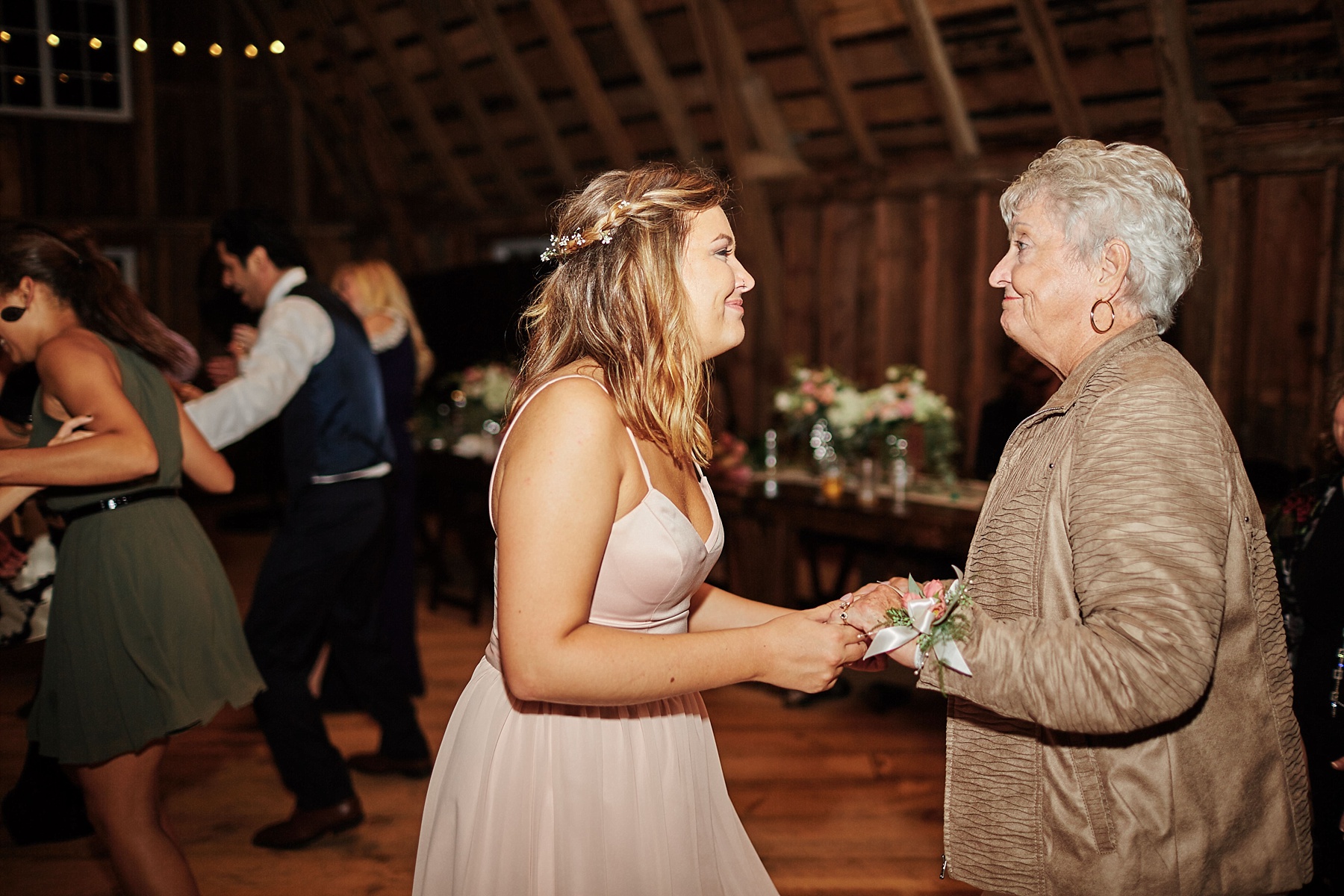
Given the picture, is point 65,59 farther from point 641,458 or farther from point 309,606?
point 641,458

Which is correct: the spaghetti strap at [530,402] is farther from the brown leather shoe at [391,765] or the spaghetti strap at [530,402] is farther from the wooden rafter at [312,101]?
the wooden rafter at [312,101]

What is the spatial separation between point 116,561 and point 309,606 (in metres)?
0.98

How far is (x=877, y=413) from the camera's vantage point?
437 centimetres

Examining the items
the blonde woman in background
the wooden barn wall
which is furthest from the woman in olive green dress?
the wooden barn wall

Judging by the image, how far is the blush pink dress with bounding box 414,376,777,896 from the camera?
4.97ft

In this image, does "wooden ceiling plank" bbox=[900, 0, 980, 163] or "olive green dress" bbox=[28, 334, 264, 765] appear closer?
"olive green dress" bbox=[28, 334, 264, 765]

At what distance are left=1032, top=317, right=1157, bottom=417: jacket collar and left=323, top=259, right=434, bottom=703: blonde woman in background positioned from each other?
11.2ft

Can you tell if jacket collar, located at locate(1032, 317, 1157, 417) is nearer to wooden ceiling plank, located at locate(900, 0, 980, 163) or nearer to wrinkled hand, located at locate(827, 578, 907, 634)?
wrinkled hand, located at locate(827, 578, 907, 634)

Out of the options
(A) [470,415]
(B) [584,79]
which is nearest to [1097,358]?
(A) [470,415]

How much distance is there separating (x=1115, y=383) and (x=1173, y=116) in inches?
164

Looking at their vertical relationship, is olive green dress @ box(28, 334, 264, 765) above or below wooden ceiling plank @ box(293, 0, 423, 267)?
below

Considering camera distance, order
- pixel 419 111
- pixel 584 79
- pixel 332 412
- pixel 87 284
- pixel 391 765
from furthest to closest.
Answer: pixel 419 111 < pixel 584 79 < pixel 391 765 < pixel 332 412 < pixel 87 284

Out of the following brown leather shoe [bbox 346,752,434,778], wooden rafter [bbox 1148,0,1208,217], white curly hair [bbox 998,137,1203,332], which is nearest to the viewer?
white curly hair [bbox 998,137,1203,332]

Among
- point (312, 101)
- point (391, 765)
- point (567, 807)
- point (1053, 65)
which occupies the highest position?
point (312, 101)
